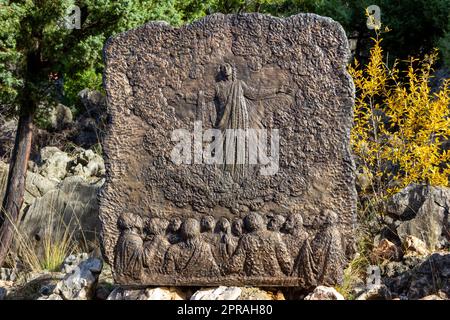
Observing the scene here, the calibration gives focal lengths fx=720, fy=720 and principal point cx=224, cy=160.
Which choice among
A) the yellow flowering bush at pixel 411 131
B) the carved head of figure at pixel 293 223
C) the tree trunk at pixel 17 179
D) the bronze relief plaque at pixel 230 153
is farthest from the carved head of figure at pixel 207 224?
the tree trunk at pixel 17 179

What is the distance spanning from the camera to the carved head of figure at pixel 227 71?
5031 millimetres

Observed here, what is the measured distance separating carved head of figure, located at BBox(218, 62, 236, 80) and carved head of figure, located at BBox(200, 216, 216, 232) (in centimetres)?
99

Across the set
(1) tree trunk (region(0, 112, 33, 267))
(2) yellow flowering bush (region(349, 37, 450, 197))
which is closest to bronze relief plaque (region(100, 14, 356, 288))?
(2) yellow flowering bush (region(349, 37, 450, 197))

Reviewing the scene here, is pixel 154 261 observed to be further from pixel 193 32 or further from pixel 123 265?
pixel 193 32

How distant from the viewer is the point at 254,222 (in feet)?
16.2

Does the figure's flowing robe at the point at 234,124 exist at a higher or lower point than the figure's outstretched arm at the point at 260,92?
lower

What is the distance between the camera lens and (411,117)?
6.87 meters

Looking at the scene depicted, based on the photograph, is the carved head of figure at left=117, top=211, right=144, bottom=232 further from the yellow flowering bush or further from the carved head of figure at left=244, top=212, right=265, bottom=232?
the yellow flowering bush

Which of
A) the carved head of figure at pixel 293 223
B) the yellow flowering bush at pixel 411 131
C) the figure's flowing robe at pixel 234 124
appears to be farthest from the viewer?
the yellow flowering bush at pixel 411 131

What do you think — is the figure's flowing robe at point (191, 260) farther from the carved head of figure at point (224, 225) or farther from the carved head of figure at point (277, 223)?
the carved head of figure at point (277, 223)

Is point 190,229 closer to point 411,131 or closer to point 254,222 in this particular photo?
point 254,222

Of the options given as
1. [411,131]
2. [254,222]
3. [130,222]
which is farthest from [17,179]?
[411,131]

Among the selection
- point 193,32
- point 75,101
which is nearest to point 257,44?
point 193,32

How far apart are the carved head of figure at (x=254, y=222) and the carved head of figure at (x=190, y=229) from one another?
0.35 meters
